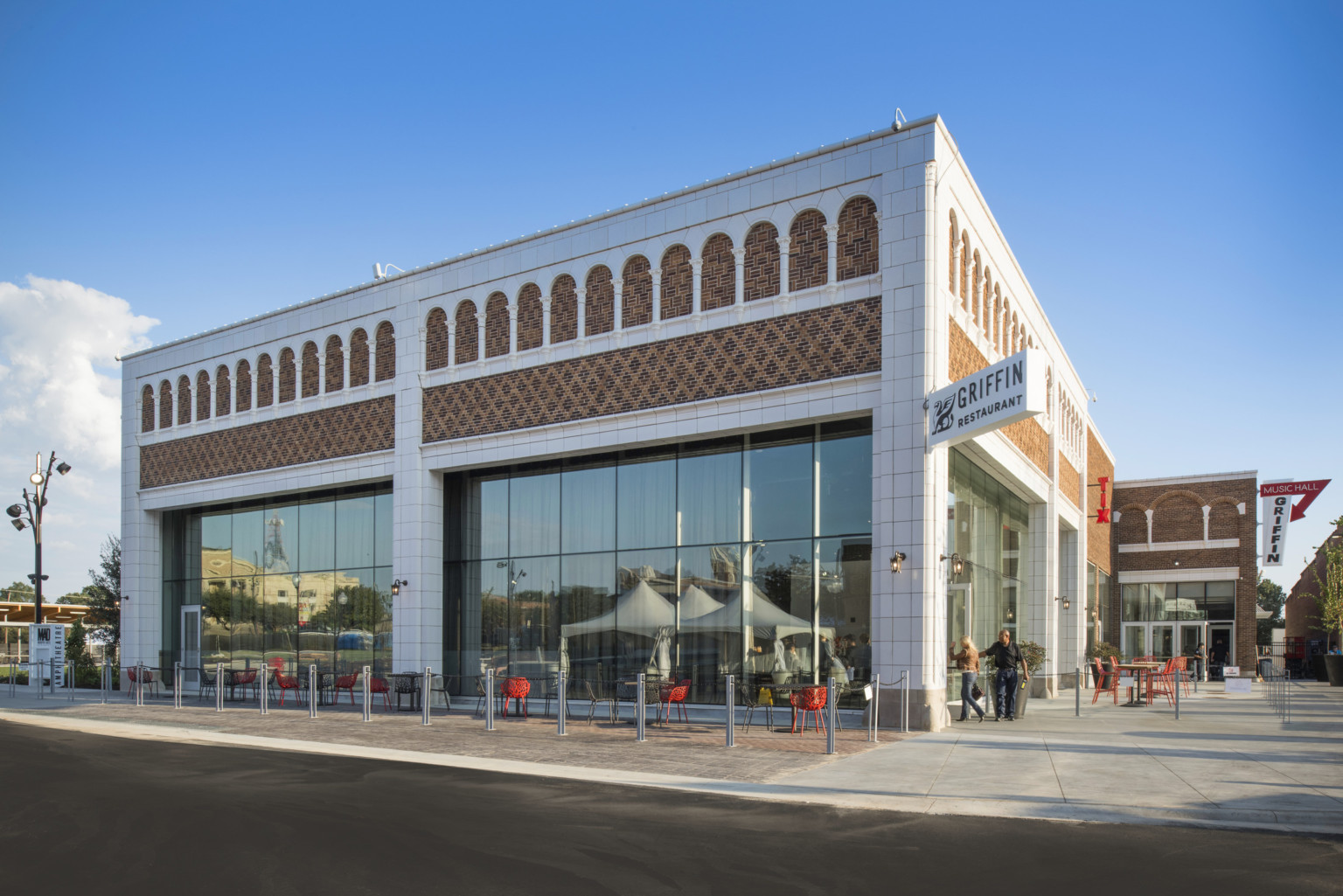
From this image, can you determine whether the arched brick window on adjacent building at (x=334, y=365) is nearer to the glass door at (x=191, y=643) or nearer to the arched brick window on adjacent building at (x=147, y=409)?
the arched brick window on adjacent building at (x=147, y=409)

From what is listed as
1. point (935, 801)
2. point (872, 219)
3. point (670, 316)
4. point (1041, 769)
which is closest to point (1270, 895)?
point (935, 801)

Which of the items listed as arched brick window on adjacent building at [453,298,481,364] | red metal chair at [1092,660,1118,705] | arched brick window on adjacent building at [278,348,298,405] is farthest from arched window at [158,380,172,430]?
red metal chair at [1092,660,1118,705]

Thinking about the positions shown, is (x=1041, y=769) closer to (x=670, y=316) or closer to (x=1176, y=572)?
(x=670, y=316)

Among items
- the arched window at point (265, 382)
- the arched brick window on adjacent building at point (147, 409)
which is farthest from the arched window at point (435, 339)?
the arched brick window on adjacent building at point (147, 409)

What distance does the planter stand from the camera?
35.6 m

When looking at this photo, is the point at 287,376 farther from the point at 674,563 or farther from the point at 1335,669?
the point at 1335,669

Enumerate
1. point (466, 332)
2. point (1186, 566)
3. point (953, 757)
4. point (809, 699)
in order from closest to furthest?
point (953, 757) → point (809, 699) → point (466, 332) → point (1186, 566)

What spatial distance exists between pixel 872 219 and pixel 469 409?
10.8 metres

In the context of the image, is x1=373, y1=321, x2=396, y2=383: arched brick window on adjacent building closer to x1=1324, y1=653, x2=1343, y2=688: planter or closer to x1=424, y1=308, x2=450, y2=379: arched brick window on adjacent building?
x1=424, y1=308, x2=450, y2=379: arched brick window on adjacent building

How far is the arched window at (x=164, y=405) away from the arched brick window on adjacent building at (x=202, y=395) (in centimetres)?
149

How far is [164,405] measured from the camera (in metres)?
31.5

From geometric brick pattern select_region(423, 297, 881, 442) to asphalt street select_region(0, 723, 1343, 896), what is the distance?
9.61m

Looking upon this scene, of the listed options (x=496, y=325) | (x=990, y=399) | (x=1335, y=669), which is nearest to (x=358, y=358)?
(x=496, y=325)

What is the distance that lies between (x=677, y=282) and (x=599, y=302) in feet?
6.98
